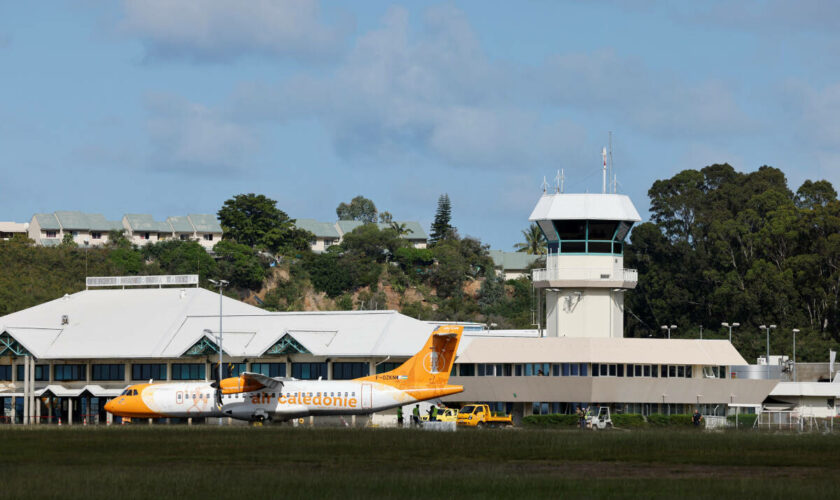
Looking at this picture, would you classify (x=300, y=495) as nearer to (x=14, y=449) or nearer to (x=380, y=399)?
(x=14, y=449)

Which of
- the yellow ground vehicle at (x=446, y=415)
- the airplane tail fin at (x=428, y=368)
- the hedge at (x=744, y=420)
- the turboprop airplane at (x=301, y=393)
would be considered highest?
the airplane tail fin at (x=428, y=368)

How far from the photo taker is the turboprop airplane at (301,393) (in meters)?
69.7

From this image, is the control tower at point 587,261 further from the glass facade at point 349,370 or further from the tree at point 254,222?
the tree at point 254,222

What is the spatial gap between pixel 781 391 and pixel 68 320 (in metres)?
55.3

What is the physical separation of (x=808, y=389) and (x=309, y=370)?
125 ft

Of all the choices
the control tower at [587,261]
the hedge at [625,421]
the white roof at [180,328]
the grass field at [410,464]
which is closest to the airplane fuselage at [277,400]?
the grass field at [410,464]

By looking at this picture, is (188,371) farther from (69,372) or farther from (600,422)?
(600,422)

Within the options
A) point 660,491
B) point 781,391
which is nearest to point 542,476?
point 660,491

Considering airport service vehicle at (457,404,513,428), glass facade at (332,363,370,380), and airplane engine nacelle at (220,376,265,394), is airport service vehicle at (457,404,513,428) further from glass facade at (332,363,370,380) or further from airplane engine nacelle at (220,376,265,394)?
airplane engine nacelle at (220,376,265,394)

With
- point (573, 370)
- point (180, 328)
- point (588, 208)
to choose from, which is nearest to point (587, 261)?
point (588, 208)

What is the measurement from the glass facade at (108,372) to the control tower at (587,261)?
3179cm

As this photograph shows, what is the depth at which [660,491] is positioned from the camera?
128ft

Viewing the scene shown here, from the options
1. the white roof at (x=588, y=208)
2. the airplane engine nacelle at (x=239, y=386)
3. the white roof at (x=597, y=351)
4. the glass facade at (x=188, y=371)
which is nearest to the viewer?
the airplane engine nacelle at (x=239, y=386)

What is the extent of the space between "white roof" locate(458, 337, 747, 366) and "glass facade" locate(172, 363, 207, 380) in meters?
19.7
